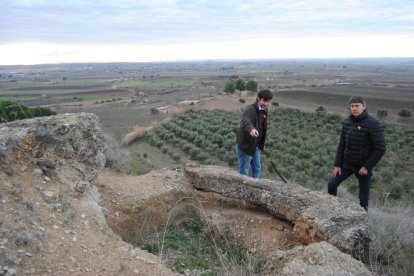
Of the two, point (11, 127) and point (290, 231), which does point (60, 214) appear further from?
point (290, 231)

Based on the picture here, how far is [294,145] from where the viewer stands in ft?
72.8

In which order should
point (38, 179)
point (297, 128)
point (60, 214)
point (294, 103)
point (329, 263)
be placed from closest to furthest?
1. point (329, 263)
2. point (60, 214)
3. point (38, 179)
4. point (297, 128)
5. point (294, 103)

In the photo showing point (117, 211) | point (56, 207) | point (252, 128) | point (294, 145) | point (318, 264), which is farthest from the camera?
point (294, 145)

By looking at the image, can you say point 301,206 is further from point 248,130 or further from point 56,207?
point 56,207

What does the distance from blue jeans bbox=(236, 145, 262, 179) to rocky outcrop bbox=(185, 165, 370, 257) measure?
0.18 metres

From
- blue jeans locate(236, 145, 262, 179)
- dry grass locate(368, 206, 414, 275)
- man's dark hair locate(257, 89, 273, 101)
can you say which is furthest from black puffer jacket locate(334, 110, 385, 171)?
blue jeans locate(236, 145, 262, 179)

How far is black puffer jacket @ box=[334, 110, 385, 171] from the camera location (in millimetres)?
5500

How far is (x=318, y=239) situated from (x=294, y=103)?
41088 millimetres

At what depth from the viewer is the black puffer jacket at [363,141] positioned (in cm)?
550

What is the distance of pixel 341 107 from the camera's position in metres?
40.5

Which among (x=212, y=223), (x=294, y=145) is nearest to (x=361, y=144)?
(x=212, y=223)

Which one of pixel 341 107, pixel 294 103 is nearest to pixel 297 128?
pixel 341 107

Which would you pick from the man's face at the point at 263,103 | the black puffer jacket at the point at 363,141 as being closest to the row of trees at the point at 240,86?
the man's face at the point at 263,103

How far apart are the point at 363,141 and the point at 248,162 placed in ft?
6.68
